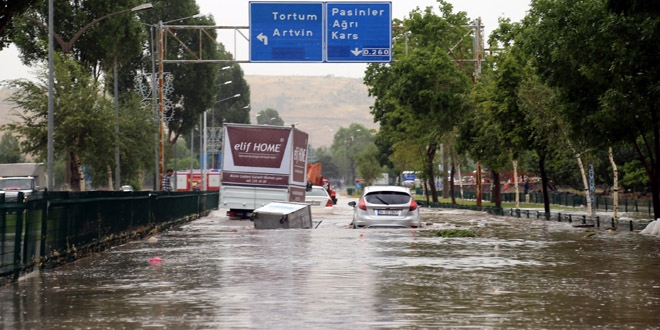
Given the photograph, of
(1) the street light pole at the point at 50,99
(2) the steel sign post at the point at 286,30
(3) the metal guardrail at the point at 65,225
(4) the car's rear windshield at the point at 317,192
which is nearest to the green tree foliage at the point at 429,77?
(4) the car's rear windshield at the point at 317,192

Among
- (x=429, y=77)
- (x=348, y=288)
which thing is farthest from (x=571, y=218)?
(x=348, y=288)

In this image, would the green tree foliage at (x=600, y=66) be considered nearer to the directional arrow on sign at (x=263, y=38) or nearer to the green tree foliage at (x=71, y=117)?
the directional arrow on sign at (x=263, y=38)

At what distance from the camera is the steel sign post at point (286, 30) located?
4616 centimetres

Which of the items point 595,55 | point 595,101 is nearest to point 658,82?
point 595,55

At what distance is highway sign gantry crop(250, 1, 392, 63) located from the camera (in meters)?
46.2

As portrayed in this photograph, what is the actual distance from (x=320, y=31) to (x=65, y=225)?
2780 centimetres

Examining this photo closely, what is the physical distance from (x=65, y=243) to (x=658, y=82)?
16398 mm

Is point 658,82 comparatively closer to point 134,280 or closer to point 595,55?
point 595,55

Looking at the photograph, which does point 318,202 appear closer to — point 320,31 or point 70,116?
point 320,31

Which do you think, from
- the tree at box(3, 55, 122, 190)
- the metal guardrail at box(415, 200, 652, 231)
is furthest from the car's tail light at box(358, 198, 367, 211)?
the tree at box(3, 55, 122, 190)

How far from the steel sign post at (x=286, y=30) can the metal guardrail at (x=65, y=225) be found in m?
16.0

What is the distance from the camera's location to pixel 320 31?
152ft

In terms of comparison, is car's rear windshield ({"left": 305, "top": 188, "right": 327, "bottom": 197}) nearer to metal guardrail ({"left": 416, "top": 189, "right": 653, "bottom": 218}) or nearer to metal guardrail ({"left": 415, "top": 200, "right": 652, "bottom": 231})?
metal guardrail ({"left": 415, "top": 200, "right": 652, "bottom": 231})

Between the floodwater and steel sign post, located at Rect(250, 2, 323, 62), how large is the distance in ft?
76.1
